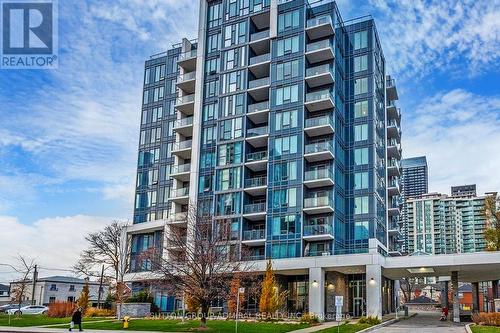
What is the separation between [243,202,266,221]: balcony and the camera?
186ft

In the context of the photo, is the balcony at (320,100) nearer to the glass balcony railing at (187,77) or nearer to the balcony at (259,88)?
the balcony at (259,88)

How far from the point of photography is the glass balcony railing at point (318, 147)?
181 ft

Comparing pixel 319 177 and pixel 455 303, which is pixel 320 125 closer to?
pixel 319 177

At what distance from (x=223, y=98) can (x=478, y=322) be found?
36616 mm

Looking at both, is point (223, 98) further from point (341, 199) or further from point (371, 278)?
point (371, 278)

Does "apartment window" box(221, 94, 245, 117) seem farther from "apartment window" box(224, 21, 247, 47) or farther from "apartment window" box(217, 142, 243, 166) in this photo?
"apartment window" box(224, 21, 247, 47)

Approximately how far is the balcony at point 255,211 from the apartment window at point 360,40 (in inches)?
870

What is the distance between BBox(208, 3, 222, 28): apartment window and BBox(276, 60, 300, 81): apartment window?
13.0 m

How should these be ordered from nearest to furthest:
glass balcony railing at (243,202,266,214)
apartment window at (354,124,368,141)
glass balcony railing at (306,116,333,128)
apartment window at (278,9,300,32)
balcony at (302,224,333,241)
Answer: balcony at (302,224,333,241) < glass balcony railing at (306,116,333,128) < glass balcony railing at (243,202,266,214) < apartment window at (354,124,368,141) < apartment window at (278,9,300,32)

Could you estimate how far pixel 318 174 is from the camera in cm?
5488

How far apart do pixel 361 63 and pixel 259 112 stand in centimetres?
1351

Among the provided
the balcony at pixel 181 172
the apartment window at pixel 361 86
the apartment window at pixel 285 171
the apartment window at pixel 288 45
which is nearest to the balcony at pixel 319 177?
the apartment window at pixel 285 171

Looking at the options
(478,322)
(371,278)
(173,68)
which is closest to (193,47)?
(173,68)

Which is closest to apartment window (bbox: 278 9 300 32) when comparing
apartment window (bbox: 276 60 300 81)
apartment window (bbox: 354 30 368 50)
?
apartment window (bbox: 276 60 300 81)
